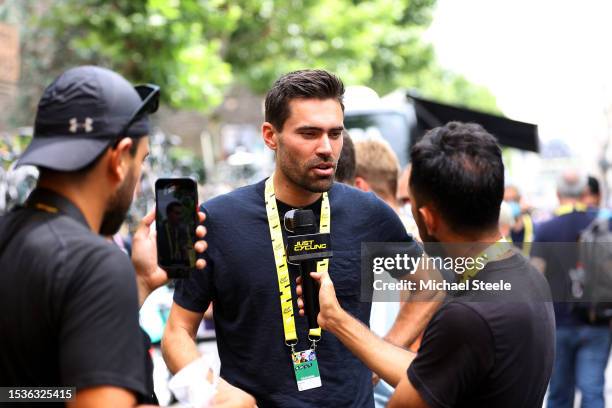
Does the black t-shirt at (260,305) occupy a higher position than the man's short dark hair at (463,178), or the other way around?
the man's short dark hair at (463,178)

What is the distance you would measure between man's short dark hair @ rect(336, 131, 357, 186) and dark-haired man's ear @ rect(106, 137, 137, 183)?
238 centimetres

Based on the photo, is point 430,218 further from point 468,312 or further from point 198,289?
point 198,289

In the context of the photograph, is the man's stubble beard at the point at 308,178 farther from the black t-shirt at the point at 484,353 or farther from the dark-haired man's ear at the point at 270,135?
the black t-shirt at the point at 484,353

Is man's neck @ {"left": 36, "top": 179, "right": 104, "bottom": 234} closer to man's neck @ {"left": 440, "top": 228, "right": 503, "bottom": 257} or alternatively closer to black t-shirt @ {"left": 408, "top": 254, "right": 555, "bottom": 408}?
black t-shirt @ {"left": 408, "top": 254, "right": 555, "bottom": 408}

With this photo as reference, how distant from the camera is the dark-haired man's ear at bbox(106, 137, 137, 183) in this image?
2.31 meters

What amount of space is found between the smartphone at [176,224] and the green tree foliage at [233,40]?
1150 centimetres

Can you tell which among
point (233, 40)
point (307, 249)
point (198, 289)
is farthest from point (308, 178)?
point (233, 40)

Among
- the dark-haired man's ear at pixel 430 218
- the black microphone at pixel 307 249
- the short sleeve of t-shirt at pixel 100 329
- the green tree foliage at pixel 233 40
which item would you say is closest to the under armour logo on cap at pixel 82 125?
the short sleeve of t-shirt at pixel 100 329

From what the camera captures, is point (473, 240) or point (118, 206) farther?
point (473, 240)

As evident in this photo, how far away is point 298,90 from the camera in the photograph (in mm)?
3578

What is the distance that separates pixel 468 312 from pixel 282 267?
3.39 feet

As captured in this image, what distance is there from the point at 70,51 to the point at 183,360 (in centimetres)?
1694

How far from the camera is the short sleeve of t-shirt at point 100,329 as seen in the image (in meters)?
2.06

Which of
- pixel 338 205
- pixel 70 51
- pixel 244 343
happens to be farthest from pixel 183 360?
pixel 70 51
